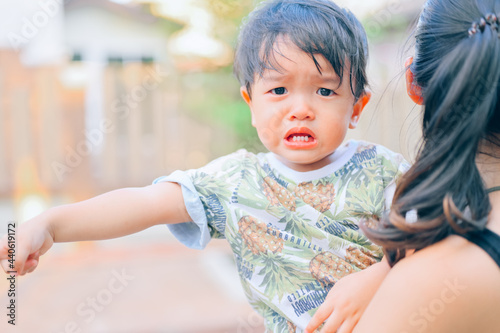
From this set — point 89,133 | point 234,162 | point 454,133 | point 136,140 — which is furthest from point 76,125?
point 454,133

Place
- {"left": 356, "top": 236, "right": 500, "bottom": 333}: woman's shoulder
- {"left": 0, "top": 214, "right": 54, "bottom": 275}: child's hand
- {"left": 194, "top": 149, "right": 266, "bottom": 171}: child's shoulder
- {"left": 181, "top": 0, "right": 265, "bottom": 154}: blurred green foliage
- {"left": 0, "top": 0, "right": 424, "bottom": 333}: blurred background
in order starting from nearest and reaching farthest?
1. {"left": 356, "top": 236, "right": 500, "bottom": 333}: woman's shoulder
2. {"left": 0, "top": 214, "right": 54, "bottom": 275}: child's hand
3. {"left": 194, "top": 149, "right": 266, "bottom": 171}: child's shoulder
4. {"left": 181, "top": 0, "right": 265, "bottom": 154}: blurred green foliage
5. {"left": 0, "top": 0, "right": 424, "bottom": 333}: blurred background

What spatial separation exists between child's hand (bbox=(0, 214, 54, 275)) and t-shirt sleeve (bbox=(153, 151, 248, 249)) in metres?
0.29

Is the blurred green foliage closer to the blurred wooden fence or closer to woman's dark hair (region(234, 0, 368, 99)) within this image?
the blurred wooden fence

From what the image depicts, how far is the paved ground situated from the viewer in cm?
366

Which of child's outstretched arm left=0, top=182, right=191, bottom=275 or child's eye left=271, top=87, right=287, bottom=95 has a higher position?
child's eye left=271, top=87, right=287, bottom=95

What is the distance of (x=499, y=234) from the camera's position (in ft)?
2.87

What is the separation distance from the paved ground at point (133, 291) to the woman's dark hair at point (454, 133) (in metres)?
2.76

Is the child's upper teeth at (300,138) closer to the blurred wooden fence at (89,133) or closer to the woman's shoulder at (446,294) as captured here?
the woman's shoulder at (446,294)

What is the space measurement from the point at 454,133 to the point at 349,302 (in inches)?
15.8

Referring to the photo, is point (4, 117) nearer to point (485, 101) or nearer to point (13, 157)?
point (13, 157)

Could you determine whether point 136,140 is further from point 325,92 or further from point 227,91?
point 325,92

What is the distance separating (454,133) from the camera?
2.91ft

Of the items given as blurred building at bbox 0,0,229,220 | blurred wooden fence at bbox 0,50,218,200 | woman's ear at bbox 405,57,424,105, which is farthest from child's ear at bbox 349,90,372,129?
blurred wooden fence at bbox 0,50,218,200

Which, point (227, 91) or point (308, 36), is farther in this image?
point (227, 91)
